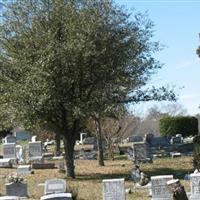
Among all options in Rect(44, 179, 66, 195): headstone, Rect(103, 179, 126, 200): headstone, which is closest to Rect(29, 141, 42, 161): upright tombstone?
Rect(44, 179, 66, 195): headstone

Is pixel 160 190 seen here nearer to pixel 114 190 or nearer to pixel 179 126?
pixel 114 190

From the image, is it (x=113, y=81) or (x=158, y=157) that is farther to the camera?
(x=158, y=157)

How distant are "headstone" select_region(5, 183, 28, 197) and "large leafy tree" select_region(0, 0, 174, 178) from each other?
14.1ft

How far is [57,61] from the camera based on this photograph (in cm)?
2345

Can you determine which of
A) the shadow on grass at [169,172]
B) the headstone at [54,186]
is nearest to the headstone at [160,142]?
the shadow on grass at [169,172]

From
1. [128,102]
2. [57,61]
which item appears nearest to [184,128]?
[128,102]

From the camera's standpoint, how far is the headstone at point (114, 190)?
1714cm

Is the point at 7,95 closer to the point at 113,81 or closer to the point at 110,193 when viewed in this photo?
the point at 113,81

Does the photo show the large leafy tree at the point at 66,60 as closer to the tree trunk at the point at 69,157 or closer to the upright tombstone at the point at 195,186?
the tree trunk at the point at 69,157

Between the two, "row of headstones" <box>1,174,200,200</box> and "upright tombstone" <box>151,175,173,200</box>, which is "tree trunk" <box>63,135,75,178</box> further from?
"upright tombstone" <box>151,175,173,200</box>

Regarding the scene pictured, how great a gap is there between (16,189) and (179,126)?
123ft

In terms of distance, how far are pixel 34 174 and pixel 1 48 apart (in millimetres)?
5609

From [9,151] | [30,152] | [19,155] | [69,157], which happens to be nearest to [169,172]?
[69,157]

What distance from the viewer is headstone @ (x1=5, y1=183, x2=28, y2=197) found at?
19406 mm
